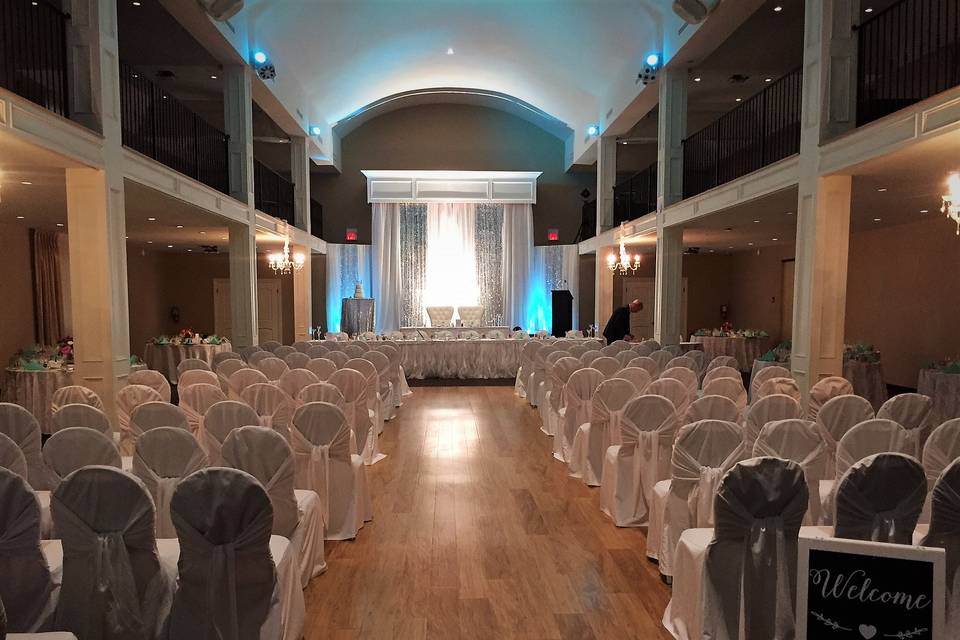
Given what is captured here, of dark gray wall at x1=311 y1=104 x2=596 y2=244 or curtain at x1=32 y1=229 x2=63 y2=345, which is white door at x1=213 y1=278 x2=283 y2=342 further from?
curtain at x1=32 y1=229 x2=63 y2=345

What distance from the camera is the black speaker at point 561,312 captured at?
16141 millimetres

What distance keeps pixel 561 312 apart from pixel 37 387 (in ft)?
38.6

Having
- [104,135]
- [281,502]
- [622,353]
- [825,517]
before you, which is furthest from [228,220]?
[825,517]

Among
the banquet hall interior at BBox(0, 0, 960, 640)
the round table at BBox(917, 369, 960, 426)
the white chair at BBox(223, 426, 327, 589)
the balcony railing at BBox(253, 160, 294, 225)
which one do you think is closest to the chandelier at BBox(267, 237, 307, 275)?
the banquet hall interior at BBox(0, 0, 960, 640)

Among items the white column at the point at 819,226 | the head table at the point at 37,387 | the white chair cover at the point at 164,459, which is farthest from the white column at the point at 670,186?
the white chair cover at the point at 164,459

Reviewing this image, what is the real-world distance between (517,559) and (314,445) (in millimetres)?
1487

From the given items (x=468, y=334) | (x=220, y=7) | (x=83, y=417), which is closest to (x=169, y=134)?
(x=220, y=7)

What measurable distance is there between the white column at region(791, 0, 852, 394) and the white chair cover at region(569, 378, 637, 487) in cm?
249

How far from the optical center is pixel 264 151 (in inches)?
645

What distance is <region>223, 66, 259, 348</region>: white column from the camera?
990 centimetres

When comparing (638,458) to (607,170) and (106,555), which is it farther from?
(607,170)

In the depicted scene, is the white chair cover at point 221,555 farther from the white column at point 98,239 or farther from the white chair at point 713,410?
the white column at point 98,239

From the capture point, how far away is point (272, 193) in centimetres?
1269

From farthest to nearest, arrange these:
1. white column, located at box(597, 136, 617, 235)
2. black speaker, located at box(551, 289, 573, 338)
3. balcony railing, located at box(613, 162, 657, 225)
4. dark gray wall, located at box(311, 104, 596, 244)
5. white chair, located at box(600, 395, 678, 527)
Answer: dark gray wall, located at box(311, 104, 596, 244) < black speaker, located at box(551, 289, 573, 338) < white column, located at box(597, 136, 617, 235) < balcony railing, located at box(613, 162, 657, 225) < white chair, located at box(600, 395, 678, 527)
